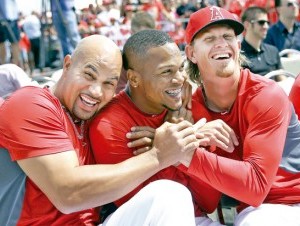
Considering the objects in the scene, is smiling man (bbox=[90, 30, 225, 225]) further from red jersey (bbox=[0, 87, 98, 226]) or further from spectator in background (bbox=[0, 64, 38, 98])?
spectator in background (bbox=[0, 64, 38, 98])

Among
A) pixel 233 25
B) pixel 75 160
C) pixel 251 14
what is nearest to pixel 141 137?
pixel 75 160

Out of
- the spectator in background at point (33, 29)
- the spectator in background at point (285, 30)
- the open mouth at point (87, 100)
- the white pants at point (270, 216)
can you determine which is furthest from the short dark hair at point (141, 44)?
the spectator in background at point (33, 29)

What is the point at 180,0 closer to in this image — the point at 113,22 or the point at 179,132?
the point at 113,22

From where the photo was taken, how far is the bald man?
7.81 feet

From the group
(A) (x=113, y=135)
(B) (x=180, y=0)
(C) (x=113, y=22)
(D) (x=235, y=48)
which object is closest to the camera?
(A) (x=113, y=135)

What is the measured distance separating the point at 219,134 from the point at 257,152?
196 mm

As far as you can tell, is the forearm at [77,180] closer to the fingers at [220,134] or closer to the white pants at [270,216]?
the fingers at [220,134]

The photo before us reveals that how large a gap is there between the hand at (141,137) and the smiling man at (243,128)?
0.23 metres

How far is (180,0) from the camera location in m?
14.5

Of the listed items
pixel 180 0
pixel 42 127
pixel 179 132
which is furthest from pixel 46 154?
pixel 180 0

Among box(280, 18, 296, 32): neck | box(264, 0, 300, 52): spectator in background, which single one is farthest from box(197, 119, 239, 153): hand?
box(280, 18, 296, 32): neck

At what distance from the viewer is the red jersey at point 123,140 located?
9.03ft

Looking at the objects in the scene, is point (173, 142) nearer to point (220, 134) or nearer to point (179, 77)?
point (220, 134)

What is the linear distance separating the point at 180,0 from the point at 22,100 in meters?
12.5
